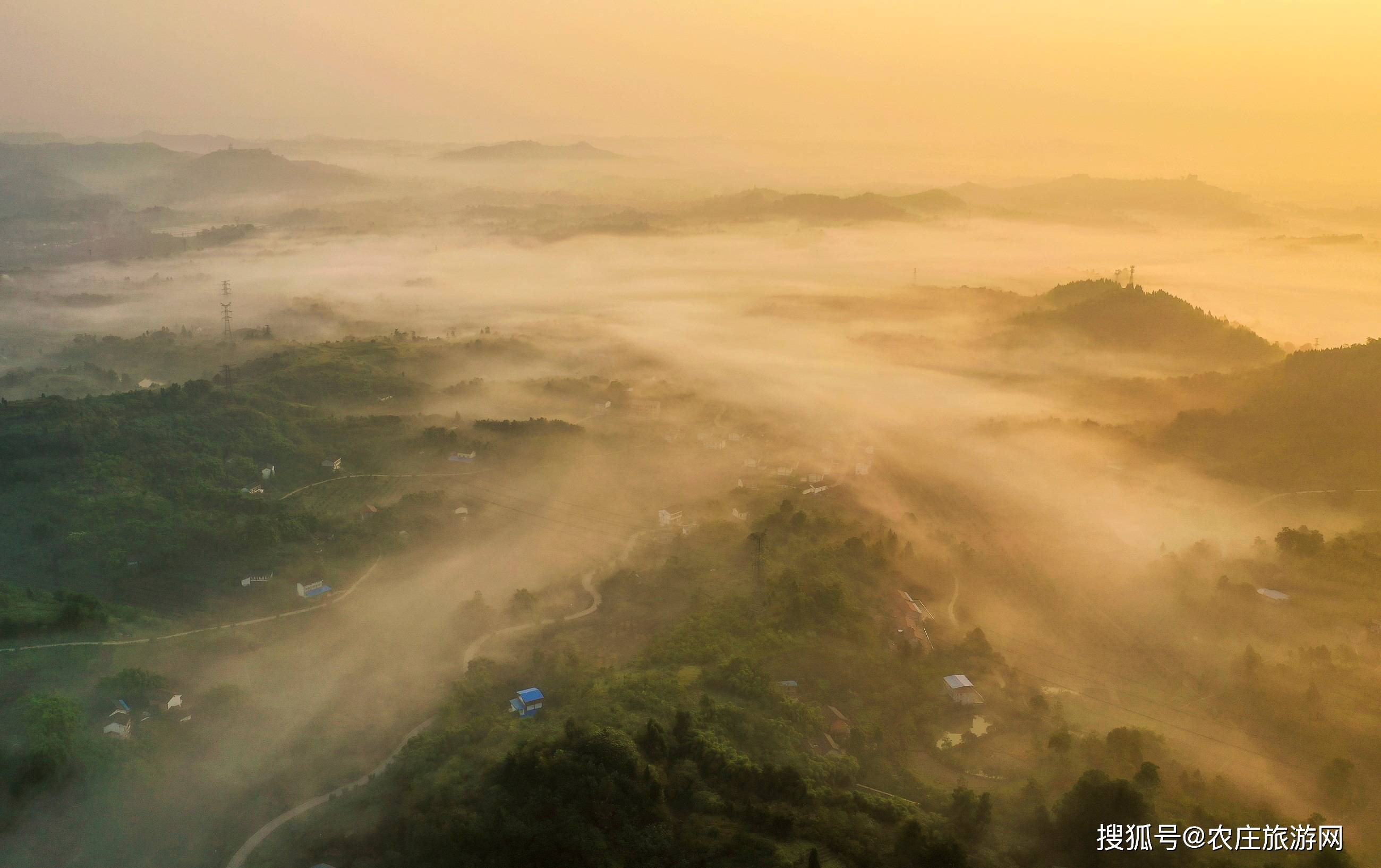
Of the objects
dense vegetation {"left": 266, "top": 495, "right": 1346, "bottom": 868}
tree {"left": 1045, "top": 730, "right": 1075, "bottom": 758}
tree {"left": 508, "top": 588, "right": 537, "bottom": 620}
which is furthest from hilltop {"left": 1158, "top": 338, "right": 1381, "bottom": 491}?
tree {"left": 508, "top": 588, "right": 537, "bottom": 620}

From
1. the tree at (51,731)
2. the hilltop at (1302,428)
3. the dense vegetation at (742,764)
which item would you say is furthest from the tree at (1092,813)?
the hilltop at (1302,428)

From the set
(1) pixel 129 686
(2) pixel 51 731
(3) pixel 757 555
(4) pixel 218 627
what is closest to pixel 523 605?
(3) pixel 757 555

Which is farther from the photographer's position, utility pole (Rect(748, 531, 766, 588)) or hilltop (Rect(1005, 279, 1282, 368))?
hilltop (Rect(1005, 279, 1282, 368))

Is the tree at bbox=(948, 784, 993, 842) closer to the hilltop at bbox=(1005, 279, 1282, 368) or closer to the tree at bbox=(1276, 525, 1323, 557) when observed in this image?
the tree at bbox=(1276, 525, 1323, 557)

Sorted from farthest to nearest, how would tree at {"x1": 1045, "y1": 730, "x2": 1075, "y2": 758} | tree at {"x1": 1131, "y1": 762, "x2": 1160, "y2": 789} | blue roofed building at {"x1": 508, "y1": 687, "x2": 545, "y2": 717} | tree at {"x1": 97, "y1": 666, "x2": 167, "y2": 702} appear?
1. tree at {"x1": 97, "y1": 666, "x2": 167, "y2": 702}
2. blue roofed building at {"x1": 508, "y1": 687, "x2": 545, "y2": 717}
3. tree at {"x1": 1045, "y1": 730, "x2": 1075, "y2": 758}
4. tree at {"x1": 1131, "y1": 762, "x2": 1160, "y2": 789}

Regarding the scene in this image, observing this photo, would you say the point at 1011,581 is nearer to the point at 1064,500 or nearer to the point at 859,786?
the point at 1064,500

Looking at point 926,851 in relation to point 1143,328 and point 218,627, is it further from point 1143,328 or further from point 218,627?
point 1143,328
